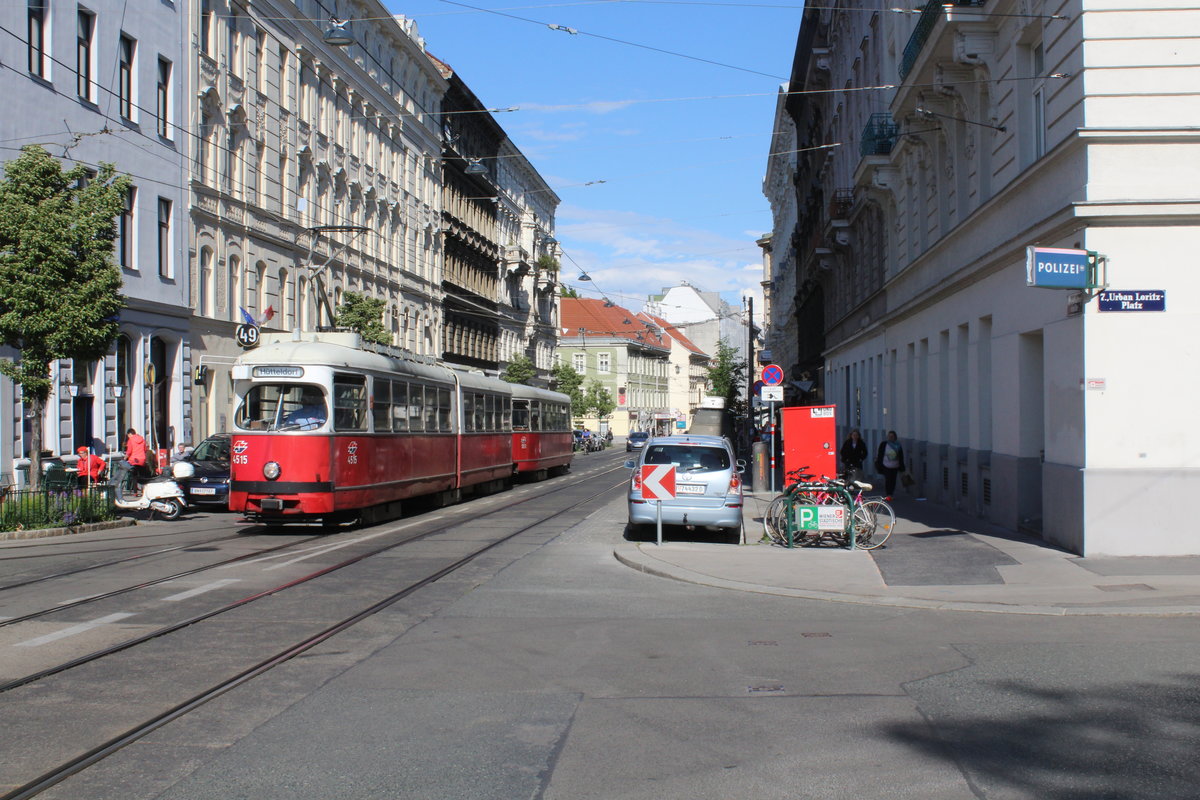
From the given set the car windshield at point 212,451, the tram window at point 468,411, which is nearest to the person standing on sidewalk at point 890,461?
the tram window at point 468,411

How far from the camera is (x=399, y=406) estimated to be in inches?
861

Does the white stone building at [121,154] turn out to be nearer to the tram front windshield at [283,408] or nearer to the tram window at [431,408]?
the tram window at [431,408]

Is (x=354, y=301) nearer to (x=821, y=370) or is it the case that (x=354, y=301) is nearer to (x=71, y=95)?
(x=71, y=95)

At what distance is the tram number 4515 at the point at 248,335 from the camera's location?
3341cm

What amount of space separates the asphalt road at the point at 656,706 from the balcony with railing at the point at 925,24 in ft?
37.0

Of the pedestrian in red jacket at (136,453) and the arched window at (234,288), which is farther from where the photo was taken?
the arched window at (234,288)

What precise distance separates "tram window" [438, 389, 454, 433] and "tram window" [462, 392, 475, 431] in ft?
3.73

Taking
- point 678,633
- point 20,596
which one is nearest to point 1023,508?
point 678,633

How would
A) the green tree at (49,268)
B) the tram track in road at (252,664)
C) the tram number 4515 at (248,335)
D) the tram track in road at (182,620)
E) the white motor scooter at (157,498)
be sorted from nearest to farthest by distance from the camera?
1. the tram track in road at (252,664)
2. the tram track in road at (182,620)
3. the green tree at (49,268)
4. the white motor scooter at (157,498)
5. the tram number 4515 at (248,335)

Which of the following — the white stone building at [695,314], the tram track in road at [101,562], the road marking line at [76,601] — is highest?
the white stone building at [695,314]

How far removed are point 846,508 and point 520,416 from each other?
20.4m

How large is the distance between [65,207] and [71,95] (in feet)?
29.0

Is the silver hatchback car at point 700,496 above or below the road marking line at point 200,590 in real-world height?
above

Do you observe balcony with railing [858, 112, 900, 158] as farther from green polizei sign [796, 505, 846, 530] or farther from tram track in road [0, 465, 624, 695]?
tram track in road [0, 465, 624, 695]
